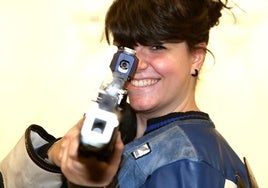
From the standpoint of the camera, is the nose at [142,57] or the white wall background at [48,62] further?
the white wall background at [48,62]

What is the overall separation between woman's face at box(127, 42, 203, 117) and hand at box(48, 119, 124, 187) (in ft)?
1.14

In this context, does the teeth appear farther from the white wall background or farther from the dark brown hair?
the white wall background

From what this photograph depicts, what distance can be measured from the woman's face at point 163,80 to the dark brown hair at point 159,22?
0.02 metres

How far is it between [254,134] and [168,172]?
728mm

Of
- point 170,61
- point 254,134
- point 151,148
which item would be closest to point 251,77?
point 254,134

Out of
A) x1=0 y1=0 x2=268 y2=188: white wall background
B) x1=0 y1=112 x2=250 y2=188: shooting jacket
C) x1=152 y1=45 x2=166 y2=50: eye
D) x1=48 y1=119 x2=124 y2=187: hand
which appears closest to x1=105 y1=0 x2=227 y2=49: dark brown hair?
x1=152 y1=45 x2=166 y2=50: eye

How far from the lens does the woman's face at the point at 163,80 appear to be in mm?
817

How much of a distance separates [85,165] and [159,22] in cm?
40

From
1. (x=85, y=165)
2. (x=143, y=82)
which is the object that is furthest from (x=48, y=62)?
(x=85, y=165)

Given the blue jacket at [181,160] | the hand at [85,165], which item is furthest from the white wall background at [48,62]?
the hand at [85,165]

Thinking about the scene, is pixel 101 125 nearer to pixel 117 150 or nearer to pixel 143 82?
pixel 117 150

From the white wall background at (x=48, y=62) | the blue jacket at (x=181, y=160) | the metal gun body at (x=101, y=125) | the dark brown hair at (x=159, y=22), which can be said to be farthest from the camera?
the white wall background at (x=48, y=62)

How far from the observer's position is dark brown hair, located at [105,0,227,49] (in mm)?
787

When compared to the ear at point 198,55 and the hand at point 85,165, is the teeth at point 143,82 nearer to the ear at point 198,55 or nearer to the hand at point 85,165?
the ear at point 198,55
